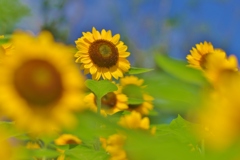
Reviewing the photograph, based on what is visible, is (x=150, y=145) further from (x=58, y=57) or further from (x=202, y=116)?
(x=58, y=57)

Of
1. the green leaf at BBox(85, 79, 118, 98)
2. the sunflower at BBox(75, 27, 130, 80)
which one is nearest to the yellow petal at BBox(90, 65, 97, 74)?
the sunflower at BBox(75, 27, 130, 80)

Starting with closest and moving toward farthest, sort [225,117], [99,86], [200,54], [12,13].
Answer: [225,117], [99,86], [200,54], [12,13]

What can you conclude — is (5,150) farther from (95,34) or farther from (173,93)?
(95,34)

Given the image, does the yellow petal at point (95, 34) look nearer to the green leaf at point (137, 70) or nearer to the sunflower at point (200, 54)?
the green leaf at point (137, 70)

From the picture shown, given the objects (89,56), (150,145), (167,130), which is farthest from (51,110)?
(89,56)

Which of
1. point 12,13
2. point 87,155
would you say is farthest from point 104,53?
point 12,13

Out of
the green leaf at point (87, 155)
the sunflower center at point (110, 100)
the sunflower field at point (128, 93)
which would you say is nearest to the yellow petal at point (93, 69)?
the sunflower center at point (110, 100)

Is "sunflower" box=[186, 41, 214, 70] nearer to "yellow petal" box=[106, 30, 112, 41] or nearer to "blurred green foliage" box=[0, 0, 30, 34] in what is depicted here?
"yellow petal" box=[106, 30, 112, 41]
